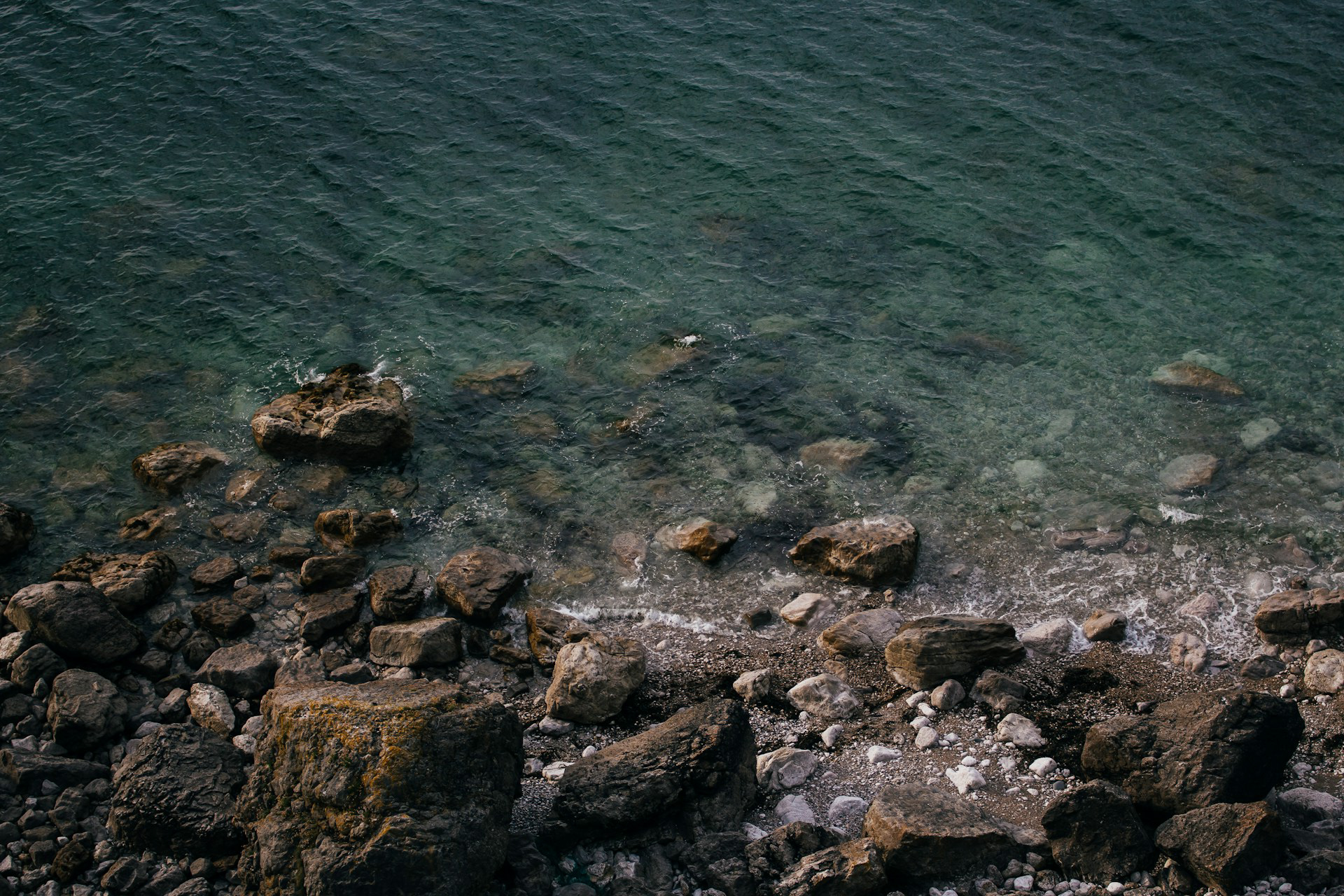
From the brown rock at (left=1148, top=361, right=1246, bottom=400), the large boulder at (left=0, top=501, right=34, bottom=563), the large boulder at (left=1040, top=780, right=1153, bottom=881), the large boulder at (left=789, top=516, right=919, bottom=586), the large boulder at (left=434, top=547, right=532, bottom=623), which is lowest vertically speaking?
the large boulder at (left=0, top=501, right=34, bottom=563)

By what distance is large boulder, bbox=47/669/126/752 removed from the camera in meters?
15.5

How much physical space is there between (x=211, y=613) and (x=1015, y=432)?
53.9ft

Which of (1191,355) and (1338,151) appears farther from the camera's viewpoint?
(1338,151)

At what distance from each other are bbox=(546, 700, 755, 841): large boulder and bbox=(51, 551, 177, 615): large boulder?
9.09 meters

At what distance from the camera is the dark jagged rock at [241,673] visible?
1691cm

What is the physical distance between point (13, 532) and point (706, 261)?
55.5 feet

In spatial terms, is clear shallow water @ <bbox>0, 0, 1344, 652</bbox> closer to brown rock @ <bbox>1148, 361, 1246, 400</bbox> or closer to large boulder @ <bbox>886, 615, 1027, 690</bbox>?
brown rock @ <bbox>1148, 361, 1246, 400</bbox>

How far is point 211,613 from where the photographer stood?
60.5 feet

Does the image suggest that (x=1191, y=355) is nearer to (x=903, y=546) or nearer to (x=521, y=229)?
(x=903, y=546)

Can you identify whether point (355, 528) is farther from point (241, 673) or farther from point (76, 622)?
point (76, 622)

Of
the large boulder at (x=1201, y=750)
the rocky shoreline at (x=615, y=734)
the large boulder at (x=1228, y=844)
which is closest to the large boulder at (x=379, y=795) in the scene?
the rocky shoreline at (x=615, y=734)

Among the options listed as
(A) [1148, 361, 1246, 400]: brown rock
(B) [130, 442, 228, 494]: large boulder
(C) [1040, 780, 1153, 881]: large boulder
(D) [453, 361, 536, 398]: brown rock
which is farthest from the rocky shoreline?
(A) [1148, 361, 1246, 400]: brown rock

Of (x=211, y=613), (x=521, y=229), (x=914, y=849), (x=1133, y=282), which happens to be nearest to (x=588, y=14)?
(x=521, y=229)

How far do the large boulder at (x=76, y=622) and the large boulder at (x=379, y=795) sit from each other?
5045 millimetres
